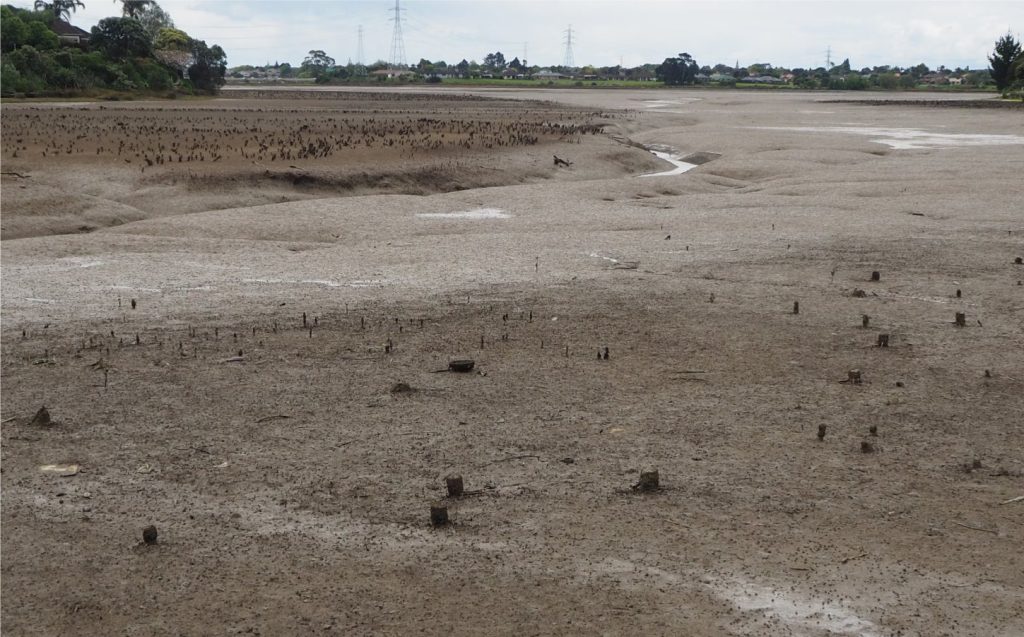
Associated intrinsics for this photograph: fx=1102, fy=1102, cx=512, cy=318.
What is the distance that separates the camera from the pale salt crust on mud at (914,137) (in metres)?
40.2

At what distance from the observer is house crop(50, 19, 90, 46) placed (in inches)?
3143

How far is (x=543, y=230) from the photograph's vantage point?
65.4 ft

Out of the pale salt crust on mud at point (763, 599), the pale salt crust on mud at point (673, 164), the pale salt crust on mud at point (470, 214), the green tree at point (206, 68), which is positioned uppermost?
the green tree at point (206, 68)

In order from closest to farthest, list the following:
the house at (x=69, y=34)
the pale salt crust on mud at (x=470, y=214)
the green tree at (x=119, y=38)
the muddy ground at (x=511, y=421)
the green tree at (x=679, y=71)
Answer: the muddy ground at (x=511, y=421)
the pale salt crust on mud at (x=470, y=214)
the green tree at (x=119, y=38)
the house at (x=69, y=34)
the green tree at (x=679, y=71)

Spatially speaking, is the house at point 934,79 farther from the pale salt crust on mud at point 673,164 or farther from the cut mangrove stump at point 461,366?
the cut mangrove stump at point 461,366

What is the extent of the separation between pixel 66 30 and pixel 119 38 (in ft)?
55.2

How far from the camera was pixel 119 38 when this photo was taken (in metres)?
74.9

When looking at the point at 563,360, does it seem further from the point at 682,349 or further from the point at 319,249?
the point at 319,249

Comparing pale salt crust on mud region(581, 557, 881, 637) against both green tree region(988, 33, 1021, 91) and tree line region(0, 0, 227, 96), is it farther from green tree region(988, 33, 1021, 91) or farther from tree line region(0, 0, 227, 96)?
green tree region(988, 33, 1021, 91)

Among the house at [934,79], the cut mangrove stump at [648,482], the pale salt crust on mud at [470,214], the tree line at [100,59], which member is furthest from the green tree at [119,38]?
the house at [934,79]

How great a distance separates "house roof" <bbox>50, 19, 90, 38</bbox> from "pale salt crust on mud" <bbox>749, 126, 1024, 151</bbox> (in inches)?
2378

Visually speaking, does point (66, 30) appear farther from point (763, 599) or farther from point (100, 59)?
point (763, 599)

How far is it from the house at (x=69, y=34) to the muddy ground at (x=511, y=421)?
211 ft

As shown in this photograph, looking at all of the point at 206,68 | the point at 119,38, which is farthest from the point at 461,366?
the point at 206,68
